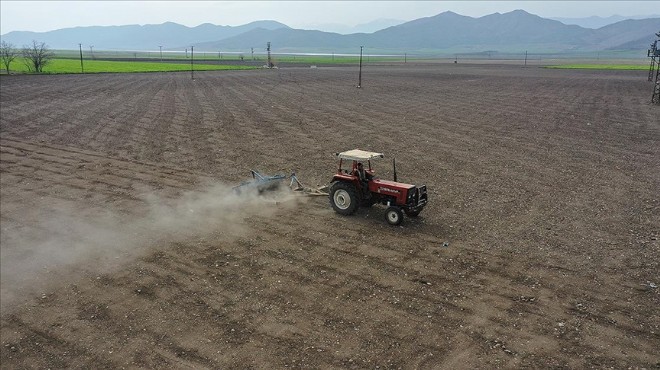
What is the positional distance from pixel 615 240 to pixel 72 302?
12.5 metres

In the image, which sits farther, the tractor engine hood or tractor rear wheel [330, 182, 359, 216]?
tractor rear wheel [330, 182, 359, 216]

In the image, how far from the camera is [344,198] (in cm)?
1370

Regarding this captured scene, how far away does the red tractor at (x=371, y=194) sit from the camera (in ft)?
42.5

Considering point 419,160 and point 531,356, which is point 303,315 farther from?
point 419,160

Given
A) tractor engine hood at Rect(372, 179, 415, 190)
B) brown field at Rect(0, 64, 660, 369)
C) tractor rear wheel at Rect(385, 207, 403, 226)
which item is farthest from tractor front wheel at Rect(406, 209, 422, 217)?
tractor engine hood at Rect(372, 179, 415, 190)

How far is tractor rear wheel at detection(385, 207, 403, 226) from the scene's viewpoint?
42.2ft

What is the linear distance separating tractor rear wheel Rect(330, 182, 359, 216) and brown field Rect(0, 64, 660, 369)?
13.1 inches

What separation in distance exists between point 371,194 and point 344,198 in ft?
2.53

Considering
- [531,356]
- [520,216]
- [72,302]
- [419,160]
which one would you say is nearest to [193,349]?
[72,302]

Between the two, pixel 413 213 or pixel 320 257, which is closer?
pixel 320 257

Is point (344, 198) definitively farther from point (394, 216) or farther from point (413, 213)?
point (413, 213)

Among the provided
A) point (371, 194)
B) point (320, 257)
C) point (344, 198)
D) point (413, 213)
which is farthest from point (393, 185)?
point (320, 257)

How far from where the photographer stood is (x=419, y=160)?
799 inches

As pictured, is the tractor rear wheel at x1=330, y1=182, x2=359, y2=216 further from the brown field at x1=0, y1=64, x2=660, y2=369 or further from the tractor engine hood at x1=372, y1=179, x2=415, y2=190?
the tractor engine hood at x1=372, y1=179, x2=415, y2=190
